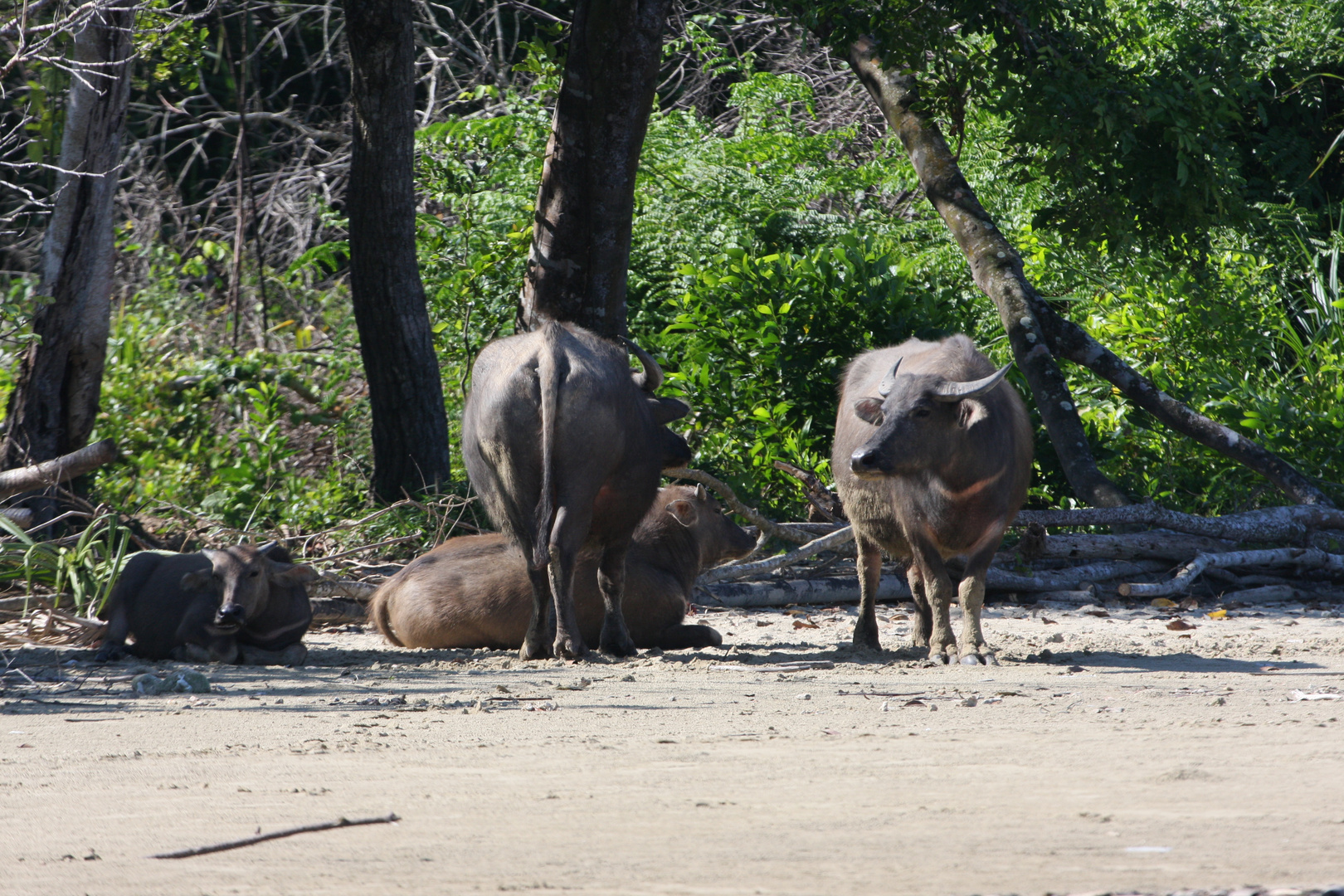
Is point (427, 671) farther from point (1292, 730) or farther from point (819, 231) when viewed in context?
point (819, 231)

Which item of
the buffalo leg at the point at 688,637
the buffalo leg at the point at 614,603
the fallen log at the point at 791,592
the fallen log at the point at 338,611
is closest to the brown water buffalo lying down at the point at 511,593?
the buffalo leg at the point at 688,637

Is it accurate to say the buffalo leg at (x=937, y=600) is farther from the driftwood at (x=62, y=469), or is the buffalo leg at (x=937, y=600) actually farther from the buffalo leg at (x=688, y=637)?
the driftwood at (x=62, y=469)

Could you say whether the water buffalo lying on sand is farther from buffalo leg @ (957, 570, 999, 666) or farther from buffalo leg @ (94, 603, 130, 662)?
buffalo leg @ (957, 570, 999, 666)

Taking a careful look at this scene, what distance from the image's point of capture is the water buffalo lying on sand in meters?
6.30

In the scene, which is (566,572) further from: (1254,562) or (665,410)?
(1254,562)

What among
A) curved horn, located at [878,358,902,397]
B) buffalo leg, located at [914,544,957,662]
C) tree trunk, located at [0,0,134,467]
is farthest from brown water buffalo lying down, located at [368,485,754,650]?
tree trunk, located at [0,0,134,467]

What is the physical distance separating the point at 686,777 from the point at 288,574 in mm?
3577

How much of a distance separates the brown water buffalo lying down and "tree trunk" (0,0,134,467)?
8.75 feet

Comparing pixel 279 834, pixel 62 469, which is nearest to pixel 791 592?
pixel 62 469

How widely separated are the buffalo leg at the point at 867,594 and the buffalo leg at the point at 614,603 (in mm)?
1143

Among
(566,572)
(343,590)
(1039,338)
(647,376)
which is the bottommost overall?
(343,590)

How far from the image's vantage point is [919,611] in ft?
22.8

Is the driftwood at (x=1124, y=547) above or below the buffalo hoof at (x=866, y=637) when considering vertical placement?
above

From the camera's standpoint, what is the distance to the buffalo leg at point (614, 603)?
6.74 m
